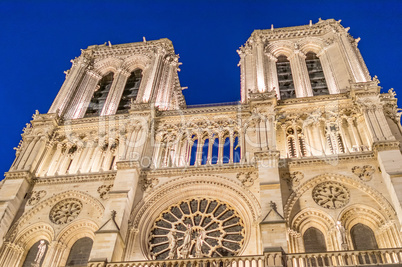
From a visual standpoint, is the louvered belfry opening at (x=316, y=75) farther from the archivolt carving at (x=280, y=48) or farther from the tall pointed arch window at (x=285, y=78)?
the archivolt carving at (x=280, y=48)

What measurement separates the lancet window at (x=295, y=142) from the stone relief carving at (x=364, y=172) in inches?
104

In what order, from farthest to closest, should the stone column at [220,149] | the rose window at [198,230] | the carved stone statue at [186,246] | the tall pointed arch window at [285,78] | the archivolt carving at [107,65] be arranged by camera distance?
1. the archivolt carving at [107,65]
2. the tall pointed arch window at [285,78]
3. the stone column at [220,149]
4. the rose window at [198,230]
5. the carved stone statue at [186,246]

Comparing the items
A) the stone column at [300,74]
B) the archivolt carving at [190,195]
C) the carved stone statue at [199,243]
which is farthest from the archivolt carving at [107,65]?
the carved stone statue at [199,243]

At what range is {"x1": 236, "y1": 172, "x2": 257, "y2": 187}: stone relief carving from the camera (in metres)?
18.8

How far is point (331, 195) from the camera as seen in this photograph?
58.3 feet

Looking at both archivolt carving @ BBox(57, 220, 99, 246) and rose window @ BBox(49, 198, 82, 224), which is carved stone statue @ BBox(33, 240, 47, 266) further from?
rose window @ BBox(49, 198, 82, 224)

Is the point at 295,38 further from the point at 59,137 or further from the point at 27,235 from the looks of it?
the point at 27,235

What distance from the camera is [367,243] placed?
645 inches

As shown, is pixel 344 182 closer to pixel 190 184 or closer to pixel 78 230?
pixel 190 184

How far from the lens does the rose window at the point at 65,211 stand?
752 inches

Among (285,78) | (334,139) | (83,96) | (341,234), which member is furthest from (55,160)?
(285,78)

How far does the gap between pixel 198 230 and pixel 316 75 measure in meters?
13.7

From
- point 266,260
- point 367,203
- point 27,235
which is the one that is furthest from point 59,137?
point 367,203

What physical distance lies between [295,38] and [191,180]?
1439cm
